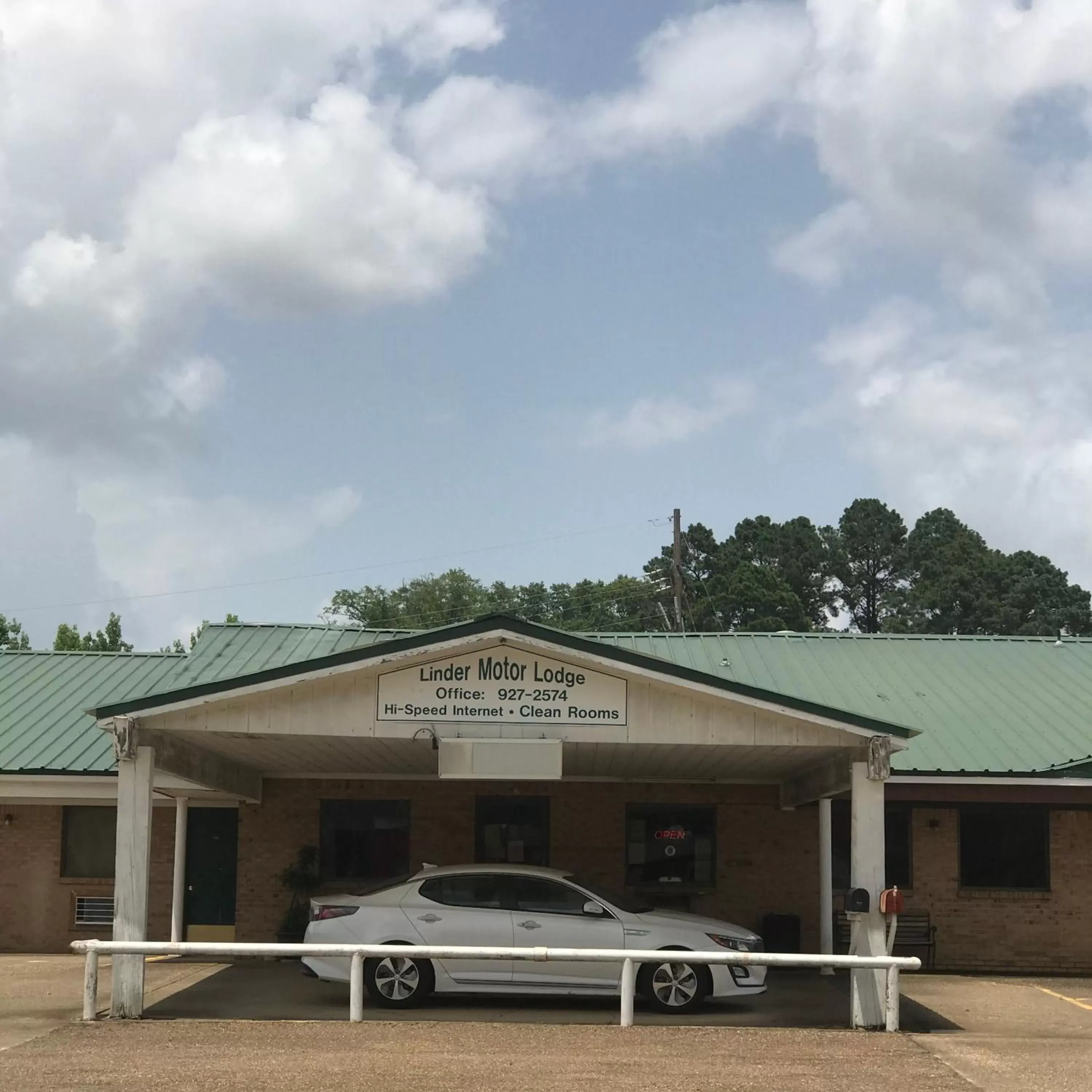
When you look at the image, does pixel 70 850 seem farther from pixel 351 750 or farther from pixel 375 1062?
pixel 375 1062

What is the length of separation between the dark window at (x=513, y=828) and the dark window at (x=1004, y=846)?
5.57 meters

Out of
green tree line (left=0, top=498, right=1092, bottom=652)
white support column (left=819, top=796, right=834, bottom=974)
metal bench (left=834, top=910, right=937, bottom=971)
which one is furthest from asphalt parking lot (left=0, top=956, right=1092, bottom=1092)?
green tree line (left=0, top=498, right=1092, bottom=652)

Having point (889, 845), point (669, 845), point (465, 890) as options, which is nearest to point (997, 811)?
point (889, 845)

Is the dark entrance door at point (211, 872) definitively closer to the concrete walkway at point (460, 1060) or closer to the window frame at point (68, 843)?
the window frame at point (68, 843)

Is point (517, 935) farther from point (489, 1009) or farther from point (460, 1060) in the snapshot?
point (460, 1060)

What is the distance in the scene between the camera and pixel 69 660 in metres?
22.9

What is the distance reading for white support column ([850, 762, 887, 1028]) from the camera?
42.5 ft

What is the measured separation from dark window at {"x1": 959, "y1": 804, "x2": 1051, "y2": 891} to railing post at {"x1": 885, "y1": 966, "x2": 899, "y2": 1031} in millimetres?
6958

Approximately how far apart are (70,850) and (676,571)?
31641 mm

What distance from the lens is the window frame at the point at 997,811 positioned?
1920 cm

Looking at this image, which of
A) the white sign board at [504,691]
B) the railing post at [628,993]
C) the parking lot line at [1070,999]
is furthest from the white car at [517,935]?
the parking lot line at [1070,999]

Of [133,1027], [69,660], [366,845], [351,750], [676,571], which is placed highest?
[676,571]

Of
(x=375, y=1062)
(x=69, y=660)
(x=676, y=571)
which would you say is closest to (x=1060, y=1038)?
(x=375, y=1062)

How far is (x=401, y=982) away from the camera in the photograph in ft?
44.2
